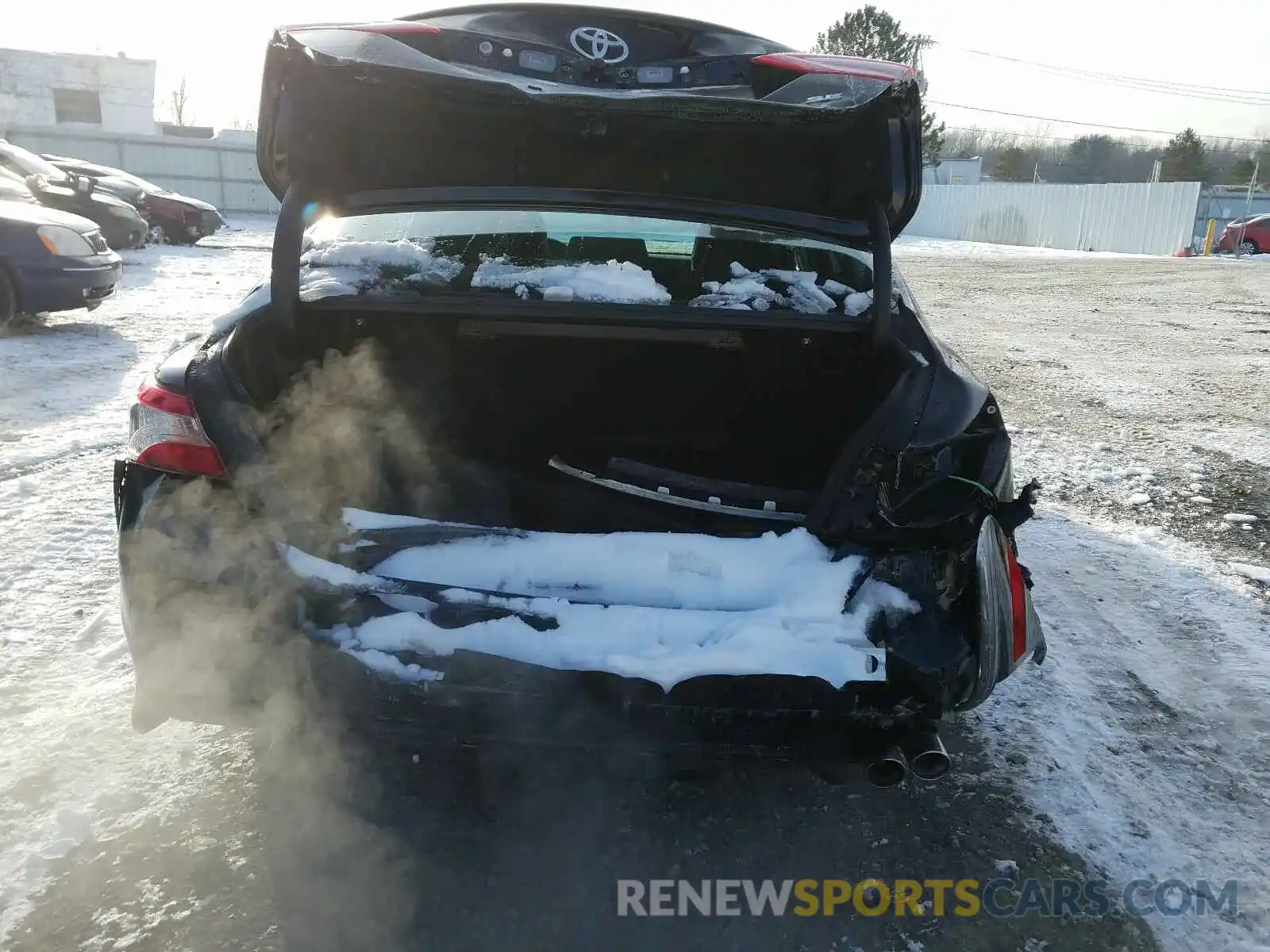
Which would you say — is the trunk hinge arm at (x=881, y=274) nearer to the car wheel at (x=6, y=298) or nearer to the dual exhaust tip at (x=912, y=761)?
the dual exhaust tip at (x=912, y=761)

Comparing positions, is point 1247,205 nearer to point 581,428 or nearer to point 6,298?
point 6,298

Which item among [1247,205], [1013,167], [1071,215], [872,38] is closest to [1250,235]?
[1071,215]

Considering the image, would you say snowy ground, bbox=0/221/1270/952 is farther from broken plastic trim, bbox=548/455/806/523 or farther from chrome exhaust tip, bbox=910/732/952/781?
broken plastic trim, bbox=548/455/806/523

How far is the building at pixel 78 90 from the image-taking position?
3469 centimetres

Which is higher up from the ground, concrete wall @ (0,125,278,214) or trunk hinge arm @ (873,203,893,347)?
concrete wall @ (0,125,278,214)

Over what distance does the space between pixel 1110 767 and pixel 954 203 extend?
38.0 m

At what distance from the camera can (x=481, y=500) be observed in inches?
92.6

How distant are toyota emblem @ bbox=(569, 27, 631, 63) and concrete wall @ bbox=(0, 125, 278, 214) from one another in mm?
23937

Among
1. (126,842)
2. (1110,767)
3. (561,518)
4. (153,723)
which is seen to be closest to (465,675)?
(561,518)

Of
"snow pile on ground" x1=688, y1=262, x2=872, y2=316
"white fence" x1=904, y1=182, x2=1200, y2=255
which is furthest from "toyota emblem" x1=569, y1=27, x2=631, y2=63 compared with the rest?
"white fence" x1=904, y1=182, x2=1200, y2=255

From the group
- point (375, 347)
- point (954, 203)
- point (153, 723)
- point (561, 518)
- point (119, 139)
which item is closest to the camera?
point (153, 723)

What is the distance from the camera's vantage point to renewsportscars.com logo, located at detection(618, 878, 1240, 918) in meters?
2.04

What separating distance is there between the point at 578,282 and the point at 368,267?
612 millimetres

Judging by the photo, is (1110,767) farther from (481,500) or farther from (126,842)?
(126,842)
